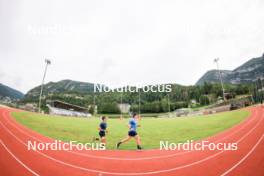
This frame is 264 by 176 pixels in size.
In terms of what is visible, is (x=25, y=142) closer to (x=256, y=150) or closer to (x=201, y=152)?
(x=201, y=152)

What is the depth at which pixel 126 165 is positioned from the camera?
26.4 ft

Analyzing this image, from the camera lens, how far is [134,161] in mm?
8438

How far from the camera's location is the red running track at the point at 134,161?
7378mm
